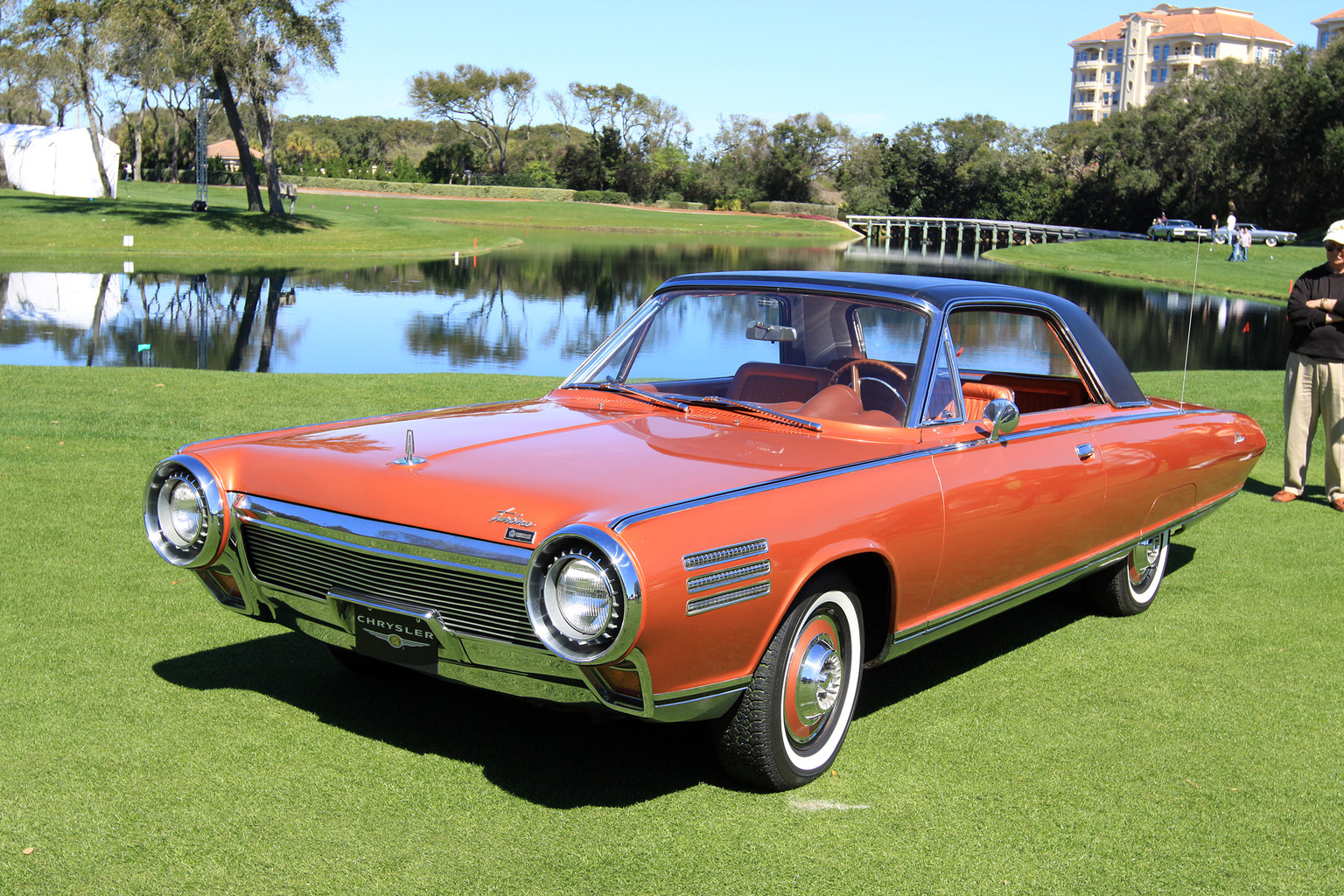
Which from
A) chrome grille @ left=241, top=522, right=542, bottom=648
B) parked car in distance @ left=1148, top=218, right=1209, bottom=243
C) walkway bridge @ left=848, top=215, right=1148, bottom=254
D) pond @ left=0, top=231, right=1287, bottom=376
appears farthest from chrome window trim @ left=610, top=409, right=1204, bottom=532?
walkway bridge @ left=848, top=215, right=1148, bottom=254

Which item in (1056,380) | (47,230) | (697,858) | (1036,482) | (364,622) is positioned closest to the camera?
(697,858)

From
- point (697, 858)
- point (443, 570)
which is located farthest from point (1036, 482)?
point (443, 570)

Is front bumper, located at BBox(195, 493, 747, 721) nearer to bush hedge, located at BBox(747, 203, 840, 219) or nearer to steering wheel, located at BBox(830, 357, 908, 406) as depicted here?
steering wheel, located at BBox(830, 357, 908, 406)

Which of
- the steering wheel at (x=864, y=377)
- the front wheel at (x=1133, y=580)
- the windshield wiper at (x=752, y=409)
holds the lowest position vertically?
the front wheel at (x=1133, y=580)

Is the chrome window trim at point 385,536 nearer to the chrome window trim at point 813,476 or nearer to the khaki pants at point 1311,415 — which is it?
the chrome window trim at point 813,476

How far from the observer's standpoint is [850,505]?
3.61 meters

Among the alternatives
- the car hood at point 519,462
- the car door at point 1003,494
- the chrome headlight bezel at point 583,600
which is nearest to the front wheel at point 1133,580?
the car door at point 1003,494

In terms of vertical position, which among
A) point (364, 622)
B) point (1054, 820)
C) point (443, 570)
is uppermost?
point (443, 570)

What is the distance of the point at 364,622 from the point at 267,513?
0.50m

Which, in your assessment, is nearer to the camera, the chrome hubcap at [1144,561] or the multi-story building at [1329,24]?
the chrome hubcap at [1144,561]

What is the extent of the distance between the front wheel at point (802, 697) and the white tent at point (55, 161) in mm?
57234

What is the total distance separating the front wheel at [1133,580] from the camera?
18.0 ft

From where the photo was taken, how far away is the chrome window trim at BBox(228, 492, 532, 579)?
10.3 feet

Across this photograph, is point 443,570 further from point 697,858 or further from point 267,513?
point 697,858
